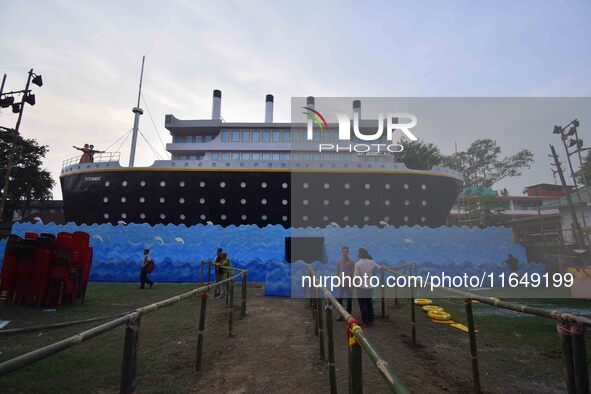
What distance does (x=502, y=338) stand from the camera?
6547 millimetres

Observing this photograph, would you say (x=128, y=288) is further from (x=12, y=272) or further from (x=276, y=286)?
(x=276, y=286)

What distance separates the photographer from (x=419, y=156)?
141 feet

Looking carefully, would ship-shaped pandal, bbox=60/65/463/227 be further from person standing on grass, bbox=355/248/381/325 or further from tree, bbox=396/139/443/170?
tree, bbox=396/139/443/170

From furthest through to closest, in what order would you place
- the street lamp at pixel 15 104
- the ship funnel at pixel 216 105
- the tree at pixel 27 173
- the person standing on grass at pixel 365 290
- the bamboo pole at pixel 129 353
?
1. the tree at pixel 27 173
2. the ship funnel at pixel 216 105
3. the street lamp at pixel 15 104
4. the person standing on grass at pixel 365 290
5. the bamboo pole at pixel 129 353

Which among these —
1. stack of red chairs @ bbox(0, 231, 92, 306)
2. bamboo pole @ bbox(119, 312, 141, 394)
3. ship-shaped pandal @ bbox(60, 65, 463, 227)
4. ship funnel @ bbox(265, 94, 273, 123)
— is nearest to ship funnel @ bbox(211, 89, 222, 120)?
ship funnel @ bbox(265, 94, 273, 123)

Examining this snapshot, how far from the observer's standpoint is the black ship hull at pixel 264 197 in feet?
65.3

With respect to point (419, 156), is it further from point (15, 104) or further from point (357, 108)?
point (15, 104)

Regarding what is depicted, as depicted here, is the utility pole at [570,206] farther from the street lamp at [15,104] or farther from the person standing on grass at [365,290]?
the street lamp at [15,104]

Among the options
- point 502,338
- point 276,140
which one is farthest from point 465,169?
point 502,338

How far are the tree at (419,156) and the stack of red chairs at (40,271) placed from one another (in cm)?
4000

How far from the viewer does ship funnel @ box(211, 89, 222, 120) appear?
101 ft

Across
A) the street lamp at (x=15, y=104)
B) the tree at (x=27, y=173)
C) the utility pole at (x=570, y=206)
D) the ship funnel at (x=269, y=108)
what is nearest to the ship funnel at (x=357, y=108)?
the ship funnel at (x=269, y=108)

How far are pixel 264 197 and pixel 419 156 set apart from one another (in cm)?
3012

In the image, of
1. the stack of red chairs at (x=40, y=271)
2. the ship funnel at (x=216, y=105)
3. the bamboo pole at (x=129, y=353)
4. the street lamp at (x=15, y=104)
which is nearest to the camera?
the bamboo pole at (x=129, y=353)
